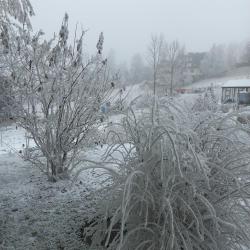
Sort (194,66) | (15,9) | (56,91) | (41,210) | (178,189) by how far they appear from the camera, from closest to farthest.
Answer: (178,189), (41,210), (56,91), (15,9), (194,66)

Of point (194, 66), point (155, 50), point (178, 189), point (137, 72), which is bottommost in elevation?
point (178, 189)

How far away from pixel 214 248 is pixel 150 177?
1.71 feet

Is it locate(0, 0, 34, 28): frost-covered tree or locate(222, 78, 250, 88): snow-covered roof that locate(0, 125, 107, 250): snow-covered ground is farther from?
locate(222, 78, 250, 88): snow-covered roof

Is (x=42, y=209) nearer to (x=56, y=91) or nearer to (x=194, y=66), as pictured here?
(x=56, y=91)

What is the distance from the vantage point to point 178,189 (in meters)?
1.83

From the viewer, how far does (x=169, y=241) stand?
172 cm

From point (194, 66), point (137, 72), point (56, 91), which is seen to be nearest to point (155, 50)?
point (194, 66)

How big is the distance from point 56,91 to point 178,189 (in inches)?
69.2

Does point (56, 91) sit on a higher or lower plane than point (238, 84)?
higher

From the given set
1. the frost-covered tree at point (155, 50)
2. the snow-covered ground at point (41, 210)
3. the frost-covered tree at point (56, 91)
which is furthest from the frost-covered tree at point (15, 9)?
the frost-covered tree at point (155, 50)

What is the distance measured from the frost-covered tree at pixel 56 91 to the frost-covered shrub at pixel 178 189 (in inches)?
51.3

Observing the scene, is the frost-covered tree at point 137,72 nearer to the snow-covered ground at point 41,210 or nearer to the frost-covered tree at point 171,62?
the frost-covered tree at point 171,62

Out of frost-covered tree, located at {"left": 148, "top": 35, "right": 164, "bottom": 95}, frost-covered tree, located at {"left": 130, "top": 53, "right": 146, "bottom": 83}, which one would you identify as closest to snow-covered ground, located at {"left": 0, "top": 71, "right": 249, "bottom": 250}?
frost-covered tree, located at {"left": 130, "top": 53, "right": 146, "bottom": 83}

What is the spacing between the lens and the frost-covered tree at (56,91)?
10.4 feet
